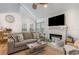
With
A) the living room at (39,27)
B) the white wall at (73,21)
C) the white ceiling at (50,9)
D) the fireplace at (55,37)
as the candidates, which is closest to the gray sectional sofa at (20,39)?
the living room at (39,27)

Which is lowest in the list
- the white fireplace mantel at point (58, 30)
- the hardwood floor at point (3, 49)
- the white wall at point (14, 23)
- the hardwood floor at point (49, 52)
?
the hardwood floor at point (49, 52)

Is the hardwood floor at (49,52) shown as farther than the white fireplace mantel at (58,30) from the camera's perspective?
No

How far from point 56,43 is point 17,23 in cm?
68

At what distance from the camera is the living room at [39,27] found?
121 cm

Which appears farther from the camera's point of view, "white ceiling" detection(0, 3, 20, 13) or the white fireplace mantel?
the white fireplace mantel

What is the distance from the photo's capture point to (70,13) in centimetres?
126

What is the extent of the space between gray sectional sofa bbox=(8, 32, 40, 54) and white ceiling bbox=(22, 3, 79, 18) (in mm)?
328

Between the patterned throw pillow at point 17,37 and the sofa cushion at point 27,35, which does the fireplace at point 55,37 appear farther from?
the patterned throw pillow at point 17,37

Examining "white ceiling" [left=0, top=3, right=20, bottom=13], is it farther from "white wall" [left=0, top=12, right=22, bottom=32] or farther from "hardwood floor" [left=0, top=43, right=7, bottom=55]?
"hardwood floor" [left=0, top=43, right=7, bottom=55]

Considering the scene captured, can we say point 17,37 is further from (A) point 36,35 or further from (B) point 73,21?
(B) point 73,21

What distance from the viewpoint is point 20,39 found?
1.31 m

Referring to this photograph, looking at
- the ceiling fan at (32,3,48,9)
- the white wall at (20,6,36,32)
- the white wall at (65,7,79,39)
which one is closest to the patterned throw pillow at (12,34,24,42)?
the white wall at (20,6,36,32)

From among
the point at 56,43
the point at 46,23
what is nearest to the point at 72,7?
the point at 46,23

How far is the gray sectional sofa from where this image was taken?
1224mm
